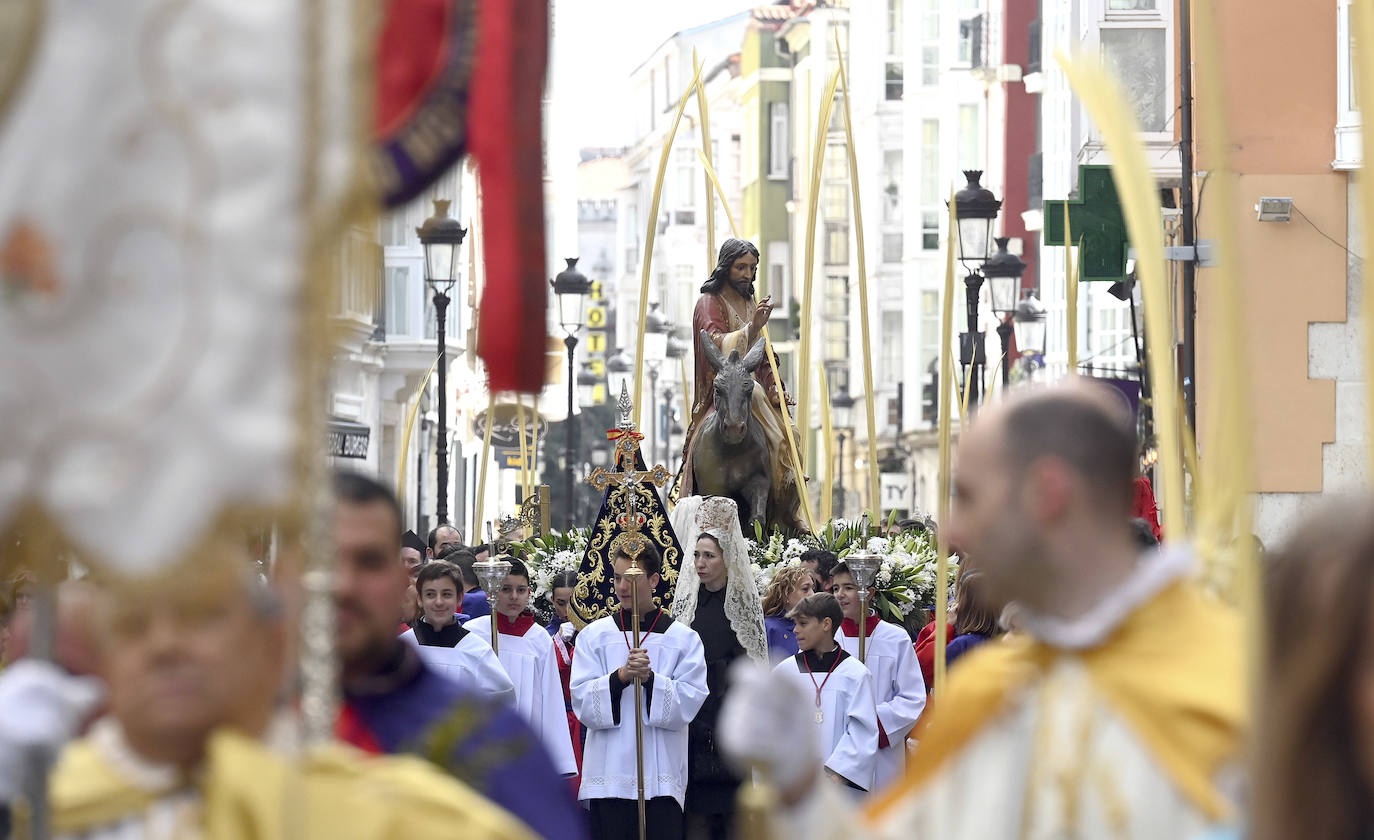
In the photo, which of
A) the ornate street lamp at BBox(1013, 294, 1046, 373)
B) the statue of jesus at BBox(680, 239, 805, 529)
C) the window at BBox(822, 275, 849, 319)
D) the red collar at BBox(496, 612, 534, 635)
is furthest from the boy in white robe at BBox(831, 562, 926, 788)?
the window at BBox(822, 275, 849, 319)

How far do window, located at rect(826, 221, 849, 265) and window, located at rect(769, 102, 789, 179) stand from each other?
28.8ft

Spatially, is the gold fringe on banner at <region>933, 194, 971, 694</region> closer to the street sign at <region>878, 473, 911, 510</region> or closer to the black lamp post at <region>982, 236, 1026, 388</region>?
the black lamp post at <region>982, 236, 1026, 388</region>

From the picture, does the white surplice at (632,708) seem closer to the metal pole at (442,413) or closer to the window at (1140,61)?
the metal pole at (442,413)

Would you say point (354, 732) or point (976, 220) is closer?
point (354, 732)

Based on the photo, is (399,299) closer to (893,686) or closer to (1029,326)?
(1029,326)

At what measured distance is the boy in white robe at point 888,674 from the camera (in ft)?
37.2

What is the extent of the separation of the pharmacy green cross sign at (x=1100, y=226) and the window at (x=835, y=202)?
170 ft

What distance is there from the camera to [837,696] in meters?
11.1

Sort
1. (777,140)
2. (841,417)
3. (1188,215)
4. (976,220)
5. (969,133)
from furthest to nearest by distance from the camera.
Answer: (777,140) → (841,417) → (969,133) → (976,220) → (1188,215)

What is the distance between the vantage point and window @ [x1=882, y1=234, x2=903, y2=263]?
6372cm

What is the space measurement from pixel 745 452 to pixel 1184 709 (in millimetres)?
15397

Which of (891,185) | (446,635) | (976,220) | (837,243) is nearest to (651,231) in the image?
(976,220)

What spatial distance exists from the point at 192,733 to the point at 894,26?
62623mm

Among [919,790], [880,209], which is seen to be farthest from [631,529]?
[880,209]
